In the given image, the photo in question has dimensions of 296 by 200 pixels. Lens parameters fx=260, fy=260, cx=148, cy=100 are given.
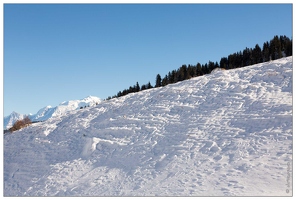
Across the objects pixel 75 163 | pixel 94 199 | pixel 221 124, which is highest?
pixel 221 124

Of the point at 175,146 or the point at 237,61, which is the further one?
the point at 237,61

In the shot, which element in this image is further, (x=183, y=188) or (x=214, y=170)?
(x=214, y=170)

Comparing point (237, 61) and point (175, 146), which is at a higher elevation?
point (237, 61)

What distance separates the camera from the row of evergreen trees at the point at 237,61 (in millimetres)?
54750

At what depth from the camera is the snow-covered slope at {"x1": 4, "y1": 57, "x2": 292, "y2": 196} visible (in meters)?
10.7

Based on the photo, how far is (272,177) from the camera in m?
9.93

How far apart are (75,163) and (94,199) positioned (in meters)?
3.92

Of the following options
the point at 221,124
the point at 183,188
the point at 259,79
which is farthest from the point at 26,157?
the point at 259,79

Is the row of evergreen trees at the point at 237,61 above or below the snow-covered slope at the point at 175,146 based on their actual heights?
above

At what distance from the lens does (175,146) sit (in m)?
13.6

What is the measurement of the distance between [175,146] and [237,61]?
176 ft

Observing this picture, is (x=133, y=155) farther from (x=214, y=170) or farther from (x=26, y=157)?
(x=26, y=157)

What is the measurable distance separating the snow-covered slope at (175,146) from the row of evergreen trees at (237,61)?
122 ft

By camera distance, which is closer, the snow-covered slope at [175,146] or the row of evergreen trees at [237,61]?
the snow-covered slope at [175,146]
